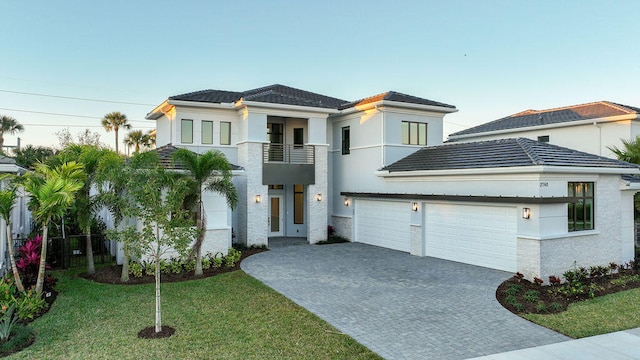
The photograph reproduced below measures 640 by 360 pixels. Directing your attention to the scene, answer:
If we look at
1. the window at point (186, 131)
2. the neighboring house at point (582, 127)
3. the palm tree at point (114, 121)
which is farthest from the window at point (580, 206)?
the palm tree at point (114, 121)

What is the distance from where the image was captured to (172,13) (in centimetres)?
1816

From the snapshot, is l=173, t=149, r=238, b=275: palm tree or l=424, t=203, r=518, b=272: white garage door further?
l=173, t=149, r=238, b=275: palm tree

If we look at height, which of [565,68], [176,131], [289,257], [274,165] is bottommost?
[289,257]

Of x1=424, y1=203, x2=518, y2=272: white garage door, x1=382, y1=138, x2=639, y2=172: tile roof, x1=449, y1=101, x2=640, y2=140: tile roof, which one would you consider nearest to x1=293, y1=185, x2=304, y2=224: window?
x1=382, y1=138, x2=639, y2=172: tile roof

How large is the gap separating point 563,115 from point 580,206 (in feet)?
46.6

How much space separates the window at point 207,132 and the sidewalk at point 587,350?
605 inches

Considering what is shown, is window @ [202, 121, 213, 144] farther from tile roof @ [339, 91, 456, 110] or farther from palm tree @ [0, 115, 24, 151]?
palm tree @ [0, 115, 24, 151]

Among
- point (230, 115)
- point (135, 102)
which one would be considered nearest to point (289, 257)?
point (230, 115)

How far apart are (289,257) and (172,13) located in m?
12.6

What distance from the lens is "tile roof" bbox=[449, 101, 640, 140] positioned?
2164cm

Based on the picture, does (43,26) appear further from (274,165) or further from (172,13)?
(274,165)

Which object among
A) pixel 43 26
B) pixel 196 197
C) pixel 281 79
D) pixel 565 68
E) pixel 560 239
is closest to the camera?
pixel 560 239

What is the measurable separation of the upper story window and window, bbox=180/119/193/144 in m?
10.3

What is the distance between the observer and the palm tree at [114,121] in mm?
42781
